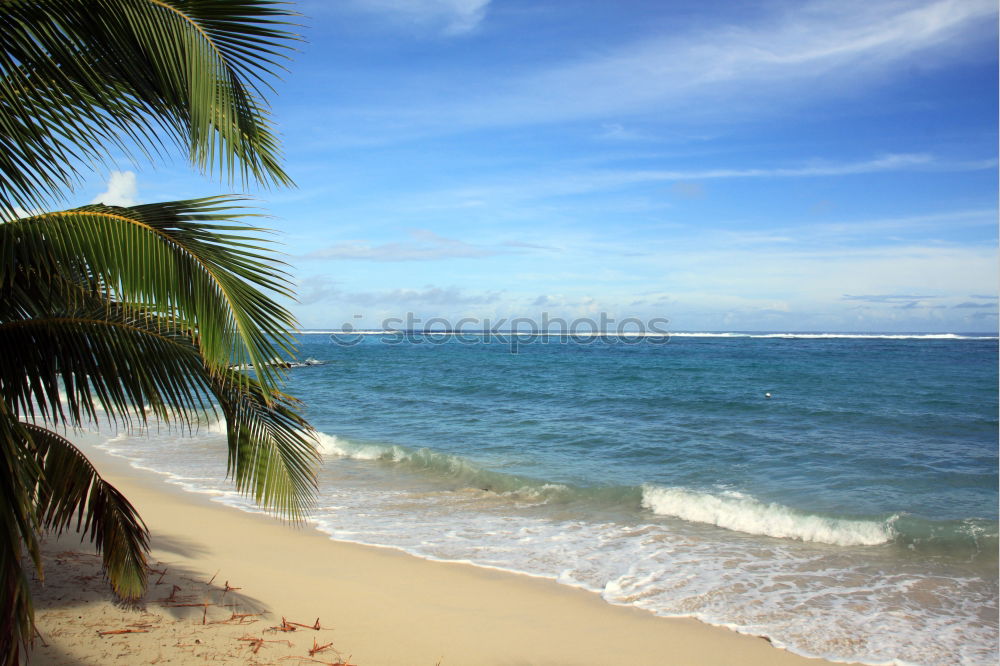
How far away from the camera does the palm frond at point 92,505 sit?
4.02m

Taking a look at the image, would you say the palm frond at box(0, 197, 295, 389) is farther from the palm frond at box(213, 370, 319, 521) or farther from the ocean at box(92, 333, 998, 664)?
the ocean at box(92, 333, 998, 664)

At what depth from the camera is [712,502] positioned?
33.3 feet

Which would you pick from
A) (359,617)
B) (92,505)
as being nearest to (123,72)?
(92,505)

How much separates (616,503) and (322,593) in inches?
222

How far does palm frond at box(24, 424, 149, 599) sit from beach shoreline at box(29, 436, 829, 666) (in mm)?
463

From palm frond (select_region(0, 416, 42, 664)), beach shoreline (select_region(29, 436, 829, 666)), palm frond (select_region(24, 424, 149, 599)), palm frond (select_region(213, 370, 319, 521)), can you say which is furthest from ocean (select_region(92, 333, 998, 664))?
palm frond (select_region(0, 416, 42, 664))

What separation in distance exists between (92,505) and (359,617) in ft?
7.90

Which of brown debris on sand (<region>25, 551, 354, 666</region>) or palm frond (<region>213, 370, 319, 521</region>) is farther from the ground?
palm frond (<region>213, 370, 319, 521</region>)

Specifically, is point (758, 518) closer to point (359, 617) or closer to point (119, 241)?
point (359, 617)

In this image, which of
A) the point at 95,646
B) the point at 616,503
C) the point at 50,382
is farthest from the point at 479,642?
the point at 616,503

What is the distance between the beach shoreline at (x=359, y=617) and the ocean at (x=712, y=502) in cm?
39

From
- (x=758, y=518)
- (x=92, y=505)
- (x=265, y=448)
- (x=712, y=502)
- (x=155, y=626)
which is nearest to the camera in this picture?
(x=265, y=448)

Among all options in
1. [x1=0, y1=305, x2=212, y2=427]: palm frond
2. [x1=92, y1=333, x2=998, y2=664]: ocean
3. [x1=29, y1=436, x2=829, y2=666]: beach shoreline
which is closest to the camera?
[x1=0, y1=305, x2=212, y2=427]: palm frond

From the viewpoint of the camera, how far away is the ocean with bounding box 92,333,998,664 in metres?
6.52
